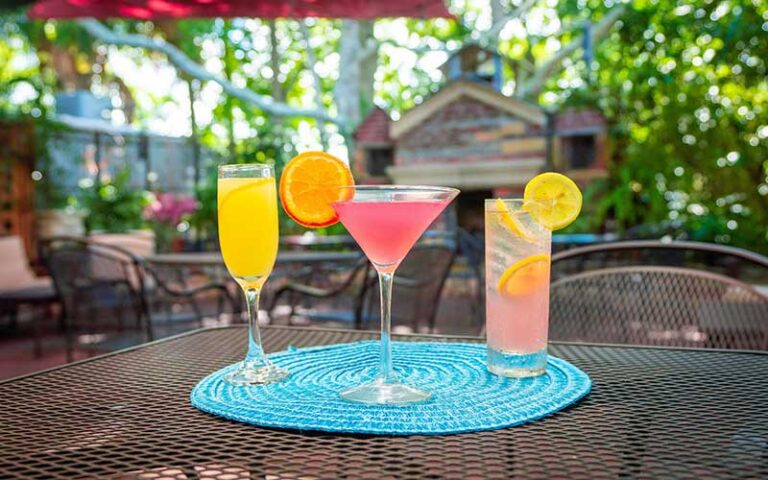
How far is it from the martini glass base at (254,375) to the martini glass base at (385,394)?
139 millimetres

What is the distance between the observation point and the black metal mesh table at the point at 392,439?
69cm

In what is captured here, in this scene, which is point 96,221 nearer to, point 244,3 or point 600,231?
point 244,3

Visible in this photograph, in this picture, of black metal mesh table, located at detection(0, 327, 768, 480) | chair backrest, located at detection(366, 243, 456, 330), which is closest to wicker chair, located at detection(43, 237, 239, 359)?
chair backrest, located at detection(366, 243, 456, 330)

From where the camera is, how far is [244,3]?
4664 millimetres

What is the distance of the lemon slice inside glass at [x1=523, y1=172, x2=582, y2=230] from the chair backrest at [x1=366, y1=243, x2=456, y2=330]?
2.00 m

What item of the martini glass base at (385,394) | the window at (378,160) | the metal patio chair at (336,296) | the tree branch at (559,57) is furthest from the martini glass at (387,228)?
the tree branch at (559,57)

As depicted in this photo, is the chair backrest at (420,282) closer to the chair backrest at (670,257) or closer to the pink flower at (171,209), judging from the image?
the chair backrest at (670,257)

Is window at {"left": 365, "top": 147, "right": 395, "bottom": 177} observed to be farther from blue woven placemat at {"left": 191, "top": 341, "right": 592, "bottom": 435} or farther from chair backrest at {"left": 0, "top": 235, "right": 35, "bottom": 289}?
blue woven placemat at {"left": 191, "top": 341, "right": 592, "bottom": 435}


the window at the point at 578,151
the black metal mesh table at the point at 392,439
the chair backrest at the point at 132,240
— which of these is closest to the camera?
the black metal mesh table at the point at 392,439

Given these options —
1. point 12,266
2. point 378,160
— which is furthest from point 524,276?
point 378,160

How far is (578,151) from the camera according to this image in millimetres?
7465

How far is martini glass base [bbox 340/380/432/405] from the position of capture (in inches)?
35.8

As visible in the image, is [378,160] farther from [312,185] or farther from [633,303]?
[312,185]

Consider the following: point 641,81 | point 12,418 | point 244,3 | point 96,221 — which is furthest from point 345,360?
point 96,221
